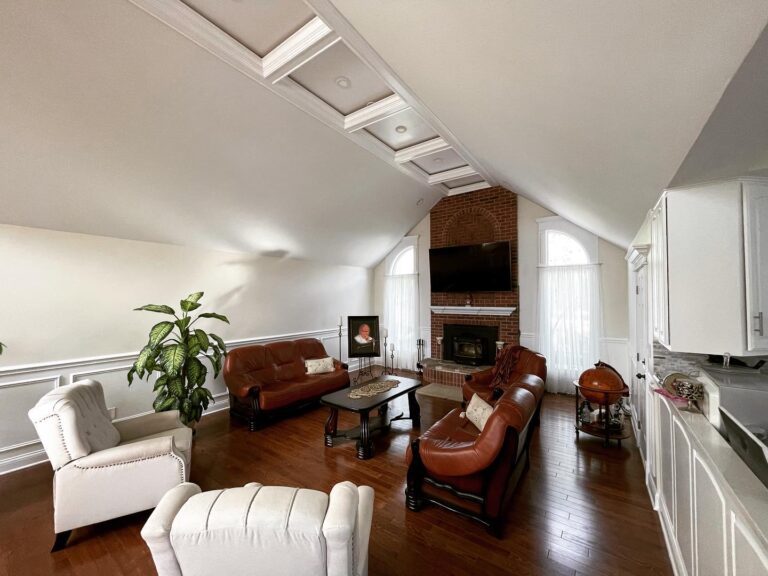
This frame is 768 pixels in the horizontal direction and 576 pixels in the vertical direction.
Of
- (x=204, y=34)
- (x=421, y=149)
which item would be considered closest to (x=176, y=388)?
(x=204, y=34)

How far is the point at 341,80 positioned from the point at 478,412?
3347 millimetres

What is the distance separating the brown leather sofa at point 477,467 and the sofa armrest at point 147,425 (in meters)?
2.26

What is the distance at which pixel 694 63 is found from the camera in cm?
93

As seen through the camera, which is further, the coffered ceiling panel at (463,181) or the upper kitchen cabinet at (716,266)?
the coffered ceiling panel at (463,181)

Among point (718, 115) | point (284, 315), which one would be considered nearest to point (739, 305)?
point (718, 115)

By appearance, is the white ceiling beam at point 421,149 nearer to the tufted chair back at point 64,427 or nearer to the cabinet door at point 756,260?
the cabinet door at point 756,260

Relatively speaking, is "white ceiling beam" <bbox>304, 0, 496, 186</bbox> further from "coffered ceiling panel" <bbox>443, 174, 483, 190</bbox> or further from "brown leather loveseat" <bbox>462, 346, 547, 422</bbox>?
"brown leather loveseat" <bbox>462, 346, 547, 422</bbox>

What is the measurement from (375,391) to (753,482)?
297cm

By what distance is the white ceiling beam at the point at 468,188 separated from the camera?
5807 millimetres

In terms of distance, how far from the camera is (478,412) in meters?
2.82

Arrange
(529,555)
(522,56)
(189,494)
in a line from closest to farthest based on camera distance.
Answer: (189,494) → (522,56) → (529,555)

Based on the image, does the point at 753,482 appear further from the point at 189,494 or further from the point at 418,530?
the point at 189,494

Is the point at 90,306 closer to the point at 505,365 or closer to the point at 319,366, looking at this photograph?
the point at 319,366

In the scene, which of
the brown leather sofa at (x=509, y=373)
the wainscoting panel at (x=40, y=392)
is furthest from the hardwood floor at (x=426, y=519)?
the brown leather sofa at (x=509, y=373)
